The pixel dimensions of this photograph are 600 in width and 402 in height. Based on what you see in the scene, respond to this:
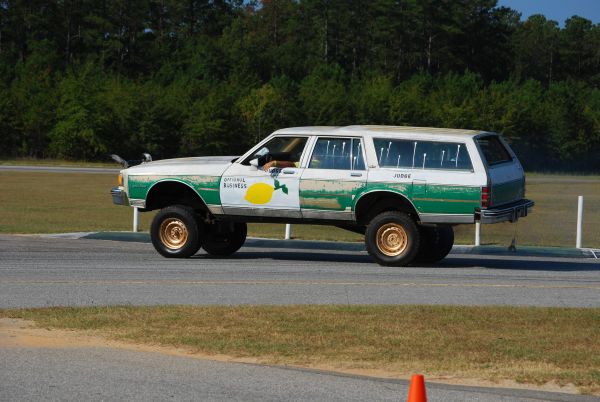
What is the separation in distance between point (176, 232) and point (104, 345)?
7450mm

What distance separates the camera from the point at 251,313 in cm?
1077

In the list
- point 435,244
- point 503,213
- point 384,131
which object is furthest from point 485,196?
A: point 384,131

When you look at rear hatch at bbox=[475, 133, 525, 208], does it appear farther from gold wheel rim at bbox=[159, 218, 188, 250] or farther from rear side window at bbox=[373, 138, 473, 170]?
gold wheel rim at bbox=[159, 218, 188, 250]

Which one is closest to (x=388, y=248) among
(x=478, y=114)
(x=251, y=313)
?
(x=251, y=313)

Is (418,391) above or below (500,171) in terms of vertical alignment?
below

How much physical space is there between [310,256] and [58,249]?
4.24 meters

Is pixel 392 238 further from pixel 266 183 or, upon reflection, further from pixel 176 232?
pixel 176 232

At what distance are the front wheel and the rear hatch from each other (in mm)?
1242

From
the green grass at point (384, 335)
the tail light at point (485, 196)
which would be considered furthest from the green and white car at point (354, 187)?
the green grass at point (384, 335)

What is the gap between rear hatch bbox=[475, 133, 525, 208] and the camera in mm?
15266

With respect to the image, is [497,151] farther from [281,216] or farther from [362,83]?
[362,83]

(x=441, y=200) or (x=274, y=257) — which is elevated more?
(x=441, y=200)

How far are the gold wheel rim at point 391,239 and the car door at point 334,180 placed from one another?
0.56 metres

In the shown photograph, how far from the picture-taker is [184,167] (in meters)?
16.5
